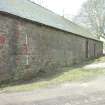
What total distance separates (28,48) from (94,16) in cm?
3995

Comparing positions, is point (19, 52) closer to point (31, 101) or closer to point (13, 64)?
point (13, 64)

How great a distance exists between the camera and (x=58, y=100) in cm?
848

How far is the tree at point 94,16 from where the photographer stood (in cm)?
5122

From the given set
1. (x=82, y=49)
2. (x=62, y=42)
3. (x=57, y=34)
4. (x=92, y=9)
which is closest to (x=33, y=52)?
(x=57, y=34)

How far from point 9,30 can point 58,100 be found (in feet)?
18.9

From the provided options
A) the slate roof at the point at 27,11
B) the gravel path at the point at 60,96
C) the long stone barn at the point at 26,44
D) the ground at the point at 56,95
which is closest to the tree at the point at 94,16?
the slate roof at the point at 27,11

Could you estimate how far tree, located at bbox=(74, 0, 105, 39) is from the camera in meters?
51.2

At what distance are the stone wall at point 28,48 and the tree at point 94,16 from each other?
31.1 m

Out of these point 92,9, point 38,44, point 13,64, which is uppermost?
point 92,9

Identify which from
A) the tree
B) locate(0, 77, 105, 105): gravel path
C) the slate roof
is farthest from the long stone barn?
the tree

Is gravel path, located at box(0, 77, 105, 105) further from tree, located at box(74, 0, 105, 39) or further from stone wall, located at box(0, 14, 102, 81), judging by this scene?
tree, located at box(74, 0, 105, 39)

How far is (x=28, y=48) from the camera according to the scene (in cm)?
1480

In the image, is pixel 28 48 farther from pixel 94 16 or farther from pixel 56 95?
pixel 94 16

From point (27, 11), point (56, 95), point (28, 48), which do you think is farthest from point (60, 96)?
point (27, 11)
